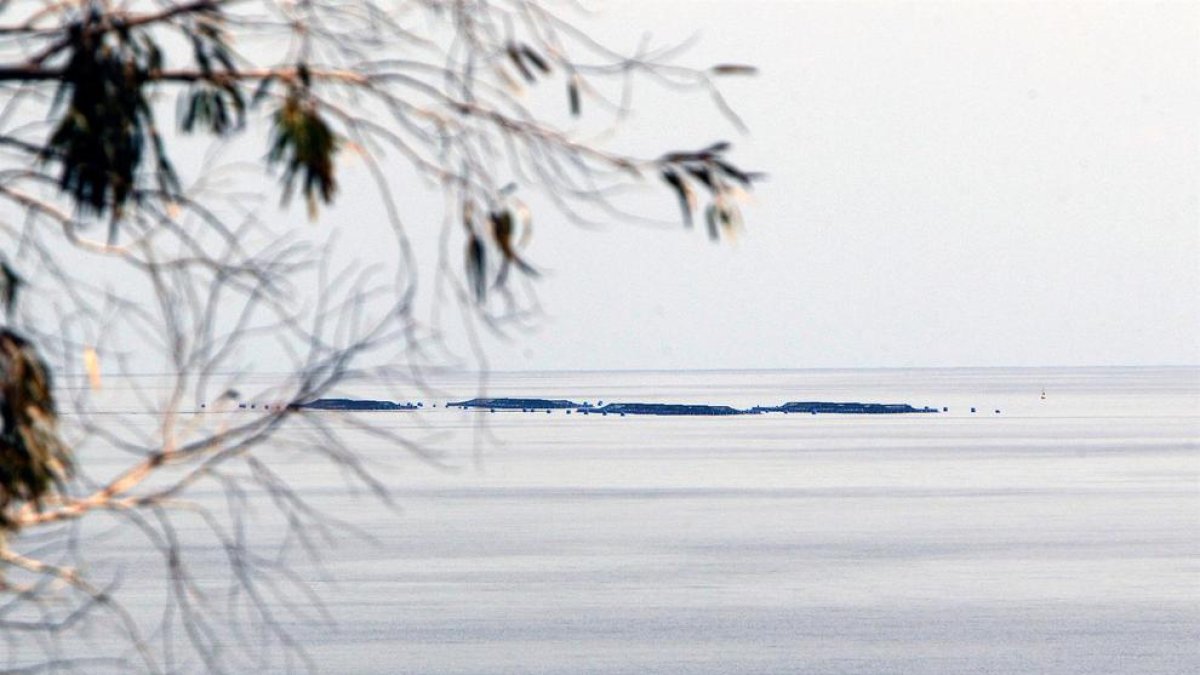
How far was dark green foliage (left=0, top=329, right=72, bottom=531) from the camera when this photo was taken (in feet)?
22.8

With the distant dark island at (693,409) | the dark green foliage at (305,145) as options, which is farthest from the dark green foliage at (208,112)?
the distant dark island at (693,409)

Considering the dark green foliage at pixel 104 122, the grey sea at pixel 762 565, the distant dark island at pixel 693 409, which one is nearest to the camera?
the dark green foliage at pixel 104 122

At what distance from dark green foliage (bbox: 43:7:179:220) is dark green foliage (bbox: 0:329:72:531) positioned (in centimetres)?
57

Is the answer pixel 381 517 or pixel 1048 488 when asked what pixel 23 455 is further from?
pixel 1048 488

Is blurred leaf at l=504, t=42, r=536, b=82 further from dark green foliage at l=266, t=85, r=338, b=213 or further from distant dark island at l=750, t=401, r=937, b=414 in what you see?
distant dark island at l=750, t=401, r=937, b=414

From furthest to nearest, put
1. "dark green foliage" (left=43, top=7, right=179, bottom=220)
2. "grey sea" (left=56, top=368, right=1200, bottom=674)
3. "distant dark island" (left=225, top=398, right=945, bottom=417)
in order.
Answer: "distant dark island" (left=225, top=398, right=945, bottom=417) < "grey sea" (left=56, top=368, right=1200, bottom=674) < "dark green foliage" (left=43, top=7, right=179, bottom=220)

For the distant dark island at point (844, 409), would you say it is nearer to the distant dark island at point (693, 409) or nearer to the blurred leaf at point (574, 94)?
the distant dark island at point (693, 409)

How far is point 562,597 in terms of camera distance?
104 feet

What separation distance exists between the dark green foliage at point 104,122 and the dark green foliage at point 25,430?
57 cm

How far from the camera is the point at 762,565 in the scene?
37.1 m

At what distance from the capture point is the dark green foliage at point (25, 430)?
694cm

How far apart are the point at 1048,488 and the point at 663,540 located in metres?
20.0

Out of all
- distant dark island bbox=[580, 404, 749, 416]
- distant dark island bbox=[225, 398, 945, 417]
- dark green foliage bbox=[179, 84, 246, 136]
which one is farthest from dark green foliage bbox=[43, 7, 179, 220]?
distant dark island bbox=[580, 404, 749, 416]

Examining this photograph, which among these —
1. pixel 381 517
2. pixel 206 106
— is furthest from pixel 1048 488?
pixel 206 106
